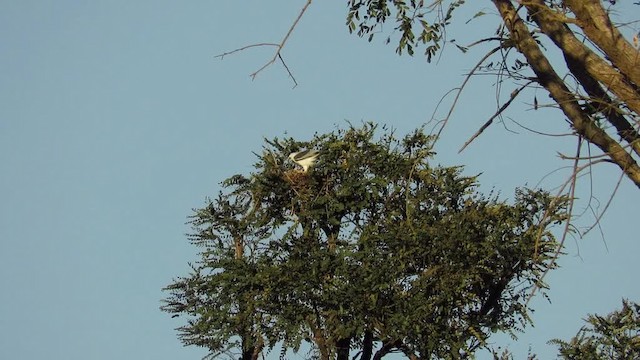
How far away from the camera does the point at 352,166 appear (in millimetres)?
31438

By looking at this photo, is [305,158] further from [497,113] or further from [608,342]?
[497,113]

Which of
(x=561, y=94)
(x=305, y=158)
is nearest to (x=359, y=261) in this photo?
(x=305, y=158)

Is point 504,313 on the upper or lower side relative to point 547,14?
upper

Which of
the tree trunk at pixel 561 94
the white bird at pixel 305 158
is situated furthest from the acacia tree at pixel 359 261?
the tree trunk at pixel 561 94

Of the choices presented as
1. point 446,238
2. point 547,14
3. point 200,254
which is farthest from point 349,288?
point 547,14

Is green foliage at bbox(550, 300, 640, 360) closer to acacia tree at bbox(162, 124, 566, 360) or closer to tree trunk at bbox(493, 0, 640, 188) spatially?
acacia tree at bbox(162, 124, 566, 360)

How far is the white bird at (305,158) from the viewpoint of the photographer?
30797 mm

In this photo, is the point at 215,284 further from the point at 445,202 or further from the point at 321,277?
the point at 445,202

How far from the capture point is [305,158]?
31.0 m

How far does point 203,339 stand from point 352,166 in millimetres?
7106

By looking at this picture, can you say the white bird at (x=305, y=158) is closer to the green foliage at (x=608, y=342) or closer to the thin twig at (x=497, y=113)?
the green foliage at (x=608, y=342)

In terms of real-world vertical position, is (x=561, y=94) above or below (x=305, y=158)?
below

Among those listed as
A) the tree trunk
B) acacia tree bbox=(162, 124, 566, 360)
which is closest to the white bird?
acacia tree bbox=(162, 124, 566, 360)

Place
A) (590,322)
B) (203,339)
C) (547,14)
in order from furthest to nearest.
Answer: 1. (203,339)
2. (590,322)
3. (547,14)
